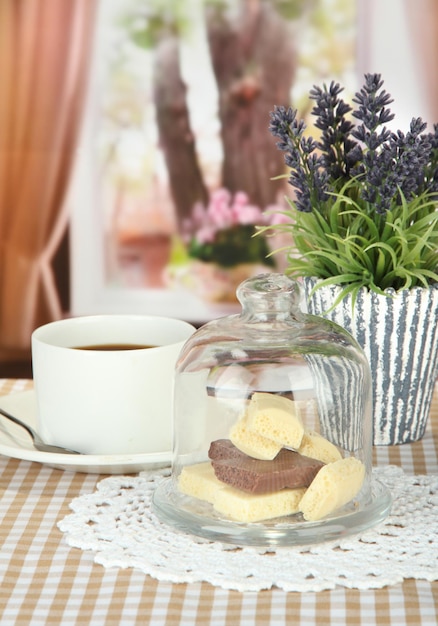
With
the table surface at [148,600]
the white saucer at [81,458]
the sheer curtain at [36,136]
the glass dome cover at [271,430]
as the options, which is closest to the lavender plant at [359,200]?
the glass dome cover at [271,430]

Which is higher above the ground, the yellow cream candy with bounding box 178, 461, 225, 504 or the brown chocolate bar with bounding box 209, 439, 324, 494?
the brown chocolate bar with bounding box 209, 439, 324, 494

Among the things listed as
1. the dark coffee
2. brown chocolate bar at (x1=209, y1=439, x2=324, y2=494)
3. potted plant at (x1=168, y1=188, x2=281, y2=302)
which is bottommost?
potted plant at (x1=168, y1=188, x2=281, y2=302)

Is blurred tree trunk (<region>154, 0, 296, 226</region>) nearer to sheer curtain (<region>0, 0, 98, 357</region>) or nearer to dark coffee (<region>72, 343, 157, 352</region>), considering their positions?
sheer curtain (<region>0, 0, 98, 357</region>)

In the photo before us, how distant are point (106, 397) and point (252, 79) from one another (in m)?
2.28

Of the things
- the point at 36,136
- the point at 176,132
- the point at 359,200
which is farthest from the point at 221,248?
Answer: the point at 359,200

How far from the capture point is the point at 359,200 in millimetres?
901

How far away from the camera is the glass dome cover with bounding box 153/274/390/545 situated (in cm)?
64

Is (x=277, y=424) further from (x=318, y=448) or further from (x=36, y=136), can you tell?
(x=36, y=136)

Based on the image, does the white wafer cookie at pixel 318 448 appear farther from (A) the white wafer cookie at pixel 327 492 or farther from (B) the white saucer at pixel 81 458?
(B) the white saucer at pixel 81 458

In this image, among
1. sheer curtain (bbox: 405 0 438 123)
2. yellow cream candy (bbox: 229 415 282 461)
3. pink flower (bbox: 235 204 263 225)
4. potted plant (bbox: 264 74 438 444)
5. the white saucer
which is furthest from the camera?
pink flower (bbox: 235 204 263 225)

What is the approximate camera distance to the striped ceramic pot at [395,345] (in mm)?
883

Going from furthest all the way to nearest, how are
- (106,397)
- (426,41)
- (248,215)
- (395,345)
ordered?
(248,215) → (426,41) → (395,345) → (106,397)

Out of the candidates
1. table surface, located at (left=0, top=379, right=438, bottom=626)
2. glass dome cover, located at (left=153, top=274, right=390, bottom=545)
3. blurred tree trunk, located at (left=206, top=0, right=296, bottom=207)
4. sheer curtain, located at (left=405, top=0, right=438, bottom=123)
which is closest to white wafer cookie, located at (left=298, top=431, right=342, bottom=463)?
glass dome cover, located at (left=153, top=274, right=390, bottom=545)

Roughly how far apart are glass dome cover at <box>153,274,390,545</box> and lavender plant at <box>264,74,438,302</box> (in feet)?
0.48
